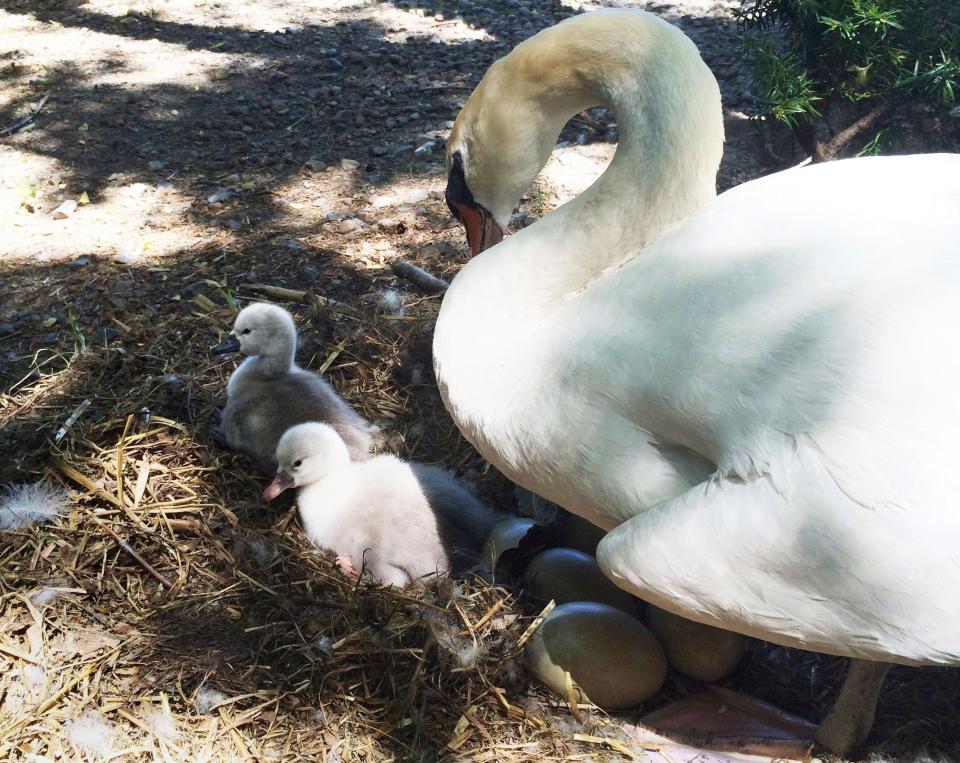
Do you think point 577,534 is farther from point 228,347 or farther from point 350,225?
point 350,225

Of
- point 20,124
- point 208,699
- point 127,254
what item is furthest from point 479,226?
point 20,124

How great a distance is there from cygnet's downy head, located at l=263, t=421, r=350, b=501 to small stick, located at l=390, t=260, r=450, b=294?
0.99m

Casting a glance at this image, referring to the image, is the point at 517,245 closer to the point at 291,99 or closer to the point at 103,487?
the point at 103,487

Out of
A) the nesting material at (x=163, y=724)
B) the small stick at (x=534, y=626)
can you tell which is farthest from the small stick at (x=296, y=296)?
the nesting material at (x=163, y=724)

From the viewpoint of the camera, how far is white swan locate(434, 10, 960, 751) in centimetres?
152

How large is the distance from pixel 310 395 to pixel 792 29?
2725 millimetres

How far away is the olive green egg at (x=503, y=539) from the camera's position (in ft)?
8.48

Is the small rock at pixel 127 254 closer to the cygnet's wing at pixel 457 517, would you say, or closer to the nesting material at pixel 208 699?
the cygnet's wing at pixel 457 517

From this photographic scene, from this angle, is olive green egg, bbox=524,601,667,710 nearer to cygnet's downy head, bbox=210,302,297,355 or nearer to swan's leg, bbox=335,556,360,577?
swan's leg, bbox=335,556,360,577

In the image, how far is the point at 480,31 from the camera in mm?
6227

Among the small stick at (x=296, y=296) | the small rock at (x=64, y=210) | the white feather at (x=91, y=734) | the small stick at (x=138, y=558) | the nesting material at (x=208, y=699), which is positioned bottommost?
the white feather at (x=91, y=734)

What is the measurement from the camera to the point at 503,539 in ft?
8.59

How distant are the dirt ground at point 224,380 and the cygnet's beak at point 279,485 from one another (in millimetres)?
117

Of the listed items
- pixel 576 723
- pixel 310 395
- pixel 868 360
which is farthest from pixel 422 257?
pixel 868 360
